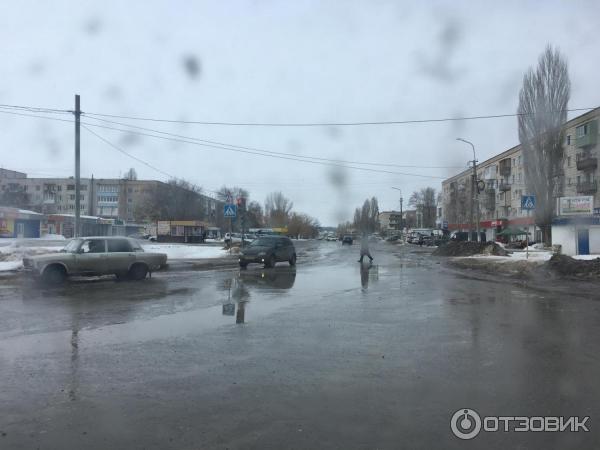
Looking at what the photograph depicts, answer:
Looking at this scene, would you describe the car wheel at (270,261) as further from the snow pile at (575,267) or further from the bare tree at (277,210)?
the bare tree at (277,210)

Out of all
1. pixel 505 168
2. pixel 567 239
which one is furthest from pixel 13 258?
pixel 505 168

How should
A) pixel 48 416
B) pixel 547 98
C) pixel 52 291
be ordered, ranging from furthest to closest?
pixel 547 98 → pixel 52 291 → pixel 48 416

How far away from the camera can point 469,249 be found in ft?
128

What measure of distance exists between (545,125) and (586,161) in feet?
55.9

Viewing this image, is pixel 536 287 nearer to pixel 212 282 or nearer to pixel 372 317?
pixel 372 317

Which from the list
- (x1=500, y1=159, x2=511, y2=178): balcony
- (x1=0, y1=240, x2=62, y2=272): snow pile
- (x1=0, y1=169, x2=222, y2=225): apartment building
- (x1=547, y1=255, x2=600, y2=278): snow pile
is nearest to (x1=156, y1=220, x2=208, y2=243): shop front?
(x1=0, y1=169, x2=222, y2=225): apartment building

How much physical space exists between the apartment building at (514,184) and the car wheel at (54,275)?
119 feet

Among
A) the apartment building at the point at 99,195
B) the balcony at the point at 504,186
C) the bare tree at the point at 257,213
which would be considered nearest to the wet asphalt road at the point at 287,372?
the balcony at the point at 504,186

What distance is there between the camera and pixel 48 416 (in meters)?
4.45

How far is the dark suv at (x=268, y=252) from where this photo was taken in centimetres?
2398

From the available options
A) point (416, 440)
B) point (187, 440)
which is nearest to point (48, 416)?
point (187, 440)

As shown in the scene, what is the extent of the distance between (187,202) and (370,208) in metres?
35.8

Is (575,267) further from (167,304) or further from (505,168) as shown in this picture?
(505,168)

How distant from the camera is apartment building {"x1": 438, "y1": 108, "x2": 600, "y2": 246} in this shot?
2216 inches
